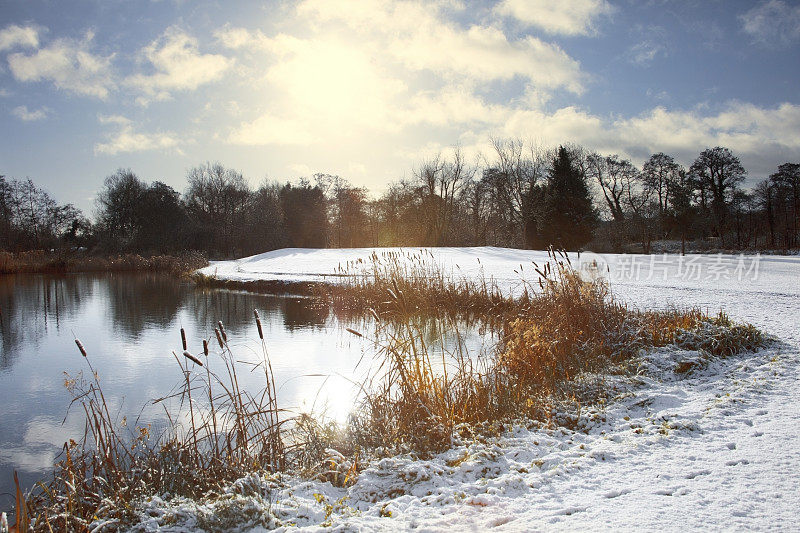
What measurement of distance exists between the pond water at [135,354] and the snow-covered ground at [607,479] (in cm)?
161

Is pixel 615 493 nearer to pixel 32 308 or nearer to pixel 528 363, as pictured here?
pixel 528 363

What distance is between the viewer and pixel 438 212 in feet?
116

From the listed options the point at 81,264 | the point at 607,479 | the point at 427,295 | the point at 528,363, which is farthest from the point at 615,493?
the point at 81,264

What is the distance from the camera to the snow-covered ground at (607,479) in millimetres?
1926

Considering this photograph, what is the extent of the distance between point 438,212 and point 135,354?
1182 inches

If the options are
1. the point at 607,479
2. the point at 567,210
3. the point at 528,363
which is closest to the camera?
the point at 607,479

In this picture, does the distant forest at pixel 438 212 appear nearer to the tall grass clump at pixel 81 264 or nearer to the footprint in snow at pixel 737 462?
the tall grass clump at pixel 81 264

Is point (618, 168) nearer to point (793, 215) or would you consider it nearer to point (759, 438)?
point (793, 215)

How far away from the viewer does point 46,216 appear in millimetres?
31734

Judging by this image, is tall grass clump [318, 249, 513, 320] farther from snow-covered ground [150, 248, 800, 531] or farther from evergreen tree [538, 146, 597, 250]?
evergreen tree [538, 146, 597, 250]

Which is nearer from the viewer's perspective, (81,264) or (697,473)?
(697,473)

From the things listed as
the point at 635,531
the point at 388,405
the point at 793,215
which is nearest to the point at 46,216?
the point at 388,405

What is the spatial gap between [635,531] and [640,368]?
2.68 metres

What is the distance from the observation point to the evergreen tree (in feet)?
86.9
